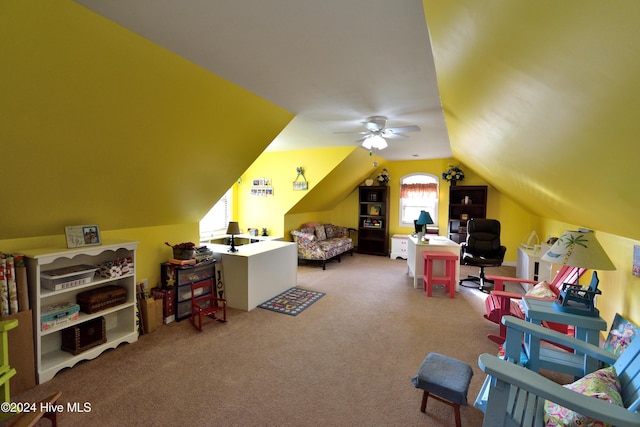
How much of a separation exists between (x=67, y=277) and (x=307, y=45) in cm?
275

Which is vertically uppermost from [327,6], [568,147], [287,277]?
[327,6]

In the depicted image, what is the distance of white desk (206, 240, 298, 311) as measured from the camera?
12.0ft

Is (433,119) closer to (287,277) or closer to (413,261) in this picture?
(413,261)

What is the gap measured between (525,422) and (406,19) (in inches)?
84.6

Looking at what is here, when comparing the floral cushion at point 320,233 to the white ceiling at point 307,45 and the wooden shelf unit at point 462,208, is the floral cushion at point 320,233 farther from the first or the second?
the white ceiling at point 307,45

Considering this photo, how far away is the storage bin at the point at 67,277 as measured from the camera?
7.82 ft

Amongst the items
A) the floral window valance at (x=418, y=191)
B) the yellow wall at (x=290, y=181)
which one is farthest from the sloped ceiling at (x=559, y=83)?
the floral window valance at (x=418, y=191)

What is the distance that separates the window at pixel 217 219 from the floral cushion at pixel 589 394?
4.89 m

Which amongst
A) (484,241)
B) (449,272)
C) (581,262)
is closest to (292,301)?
(449,272)

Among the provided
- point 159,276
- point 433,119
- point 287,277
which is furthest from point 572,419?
point 159,276

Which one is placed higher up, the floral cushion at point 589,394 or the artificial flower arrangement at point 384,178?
the artificial flower arrangement at point 384,178

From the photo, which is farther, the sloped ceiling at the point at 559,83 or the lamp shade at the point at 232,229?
the lamp shade at the point at 232,229

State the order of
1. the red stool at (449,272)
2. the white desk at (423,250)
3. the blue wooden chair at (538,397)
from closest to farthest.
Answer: the blue wooden chair at (538,397)
the red stool at (449,272)
the white desk at (423,250)

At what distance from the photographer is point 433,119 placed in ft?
11.7
